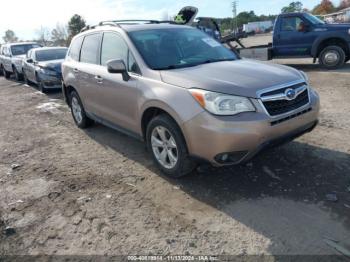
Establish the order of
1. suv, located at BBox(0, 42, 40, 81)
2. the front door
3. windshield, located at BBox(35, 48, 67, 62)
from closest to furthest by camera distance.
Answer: the front door, windshield, located at BBox(35, 48, 67, 62), suv, located at BBox(0, 42, 40, 81)

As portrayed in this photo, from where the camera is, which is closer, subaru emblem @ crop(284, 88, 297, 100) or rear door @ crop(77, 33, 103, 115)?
subaru emblem @ crop(284, 88, 297, 100)

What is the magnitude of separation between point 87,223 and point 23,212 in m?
0.87

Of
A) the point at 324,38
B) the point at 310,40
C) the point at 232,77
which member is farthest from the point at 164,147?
the point at 310,40

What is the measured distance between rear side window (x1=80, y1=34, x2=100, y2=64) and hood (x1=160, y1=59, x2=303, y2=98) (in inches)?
74.5

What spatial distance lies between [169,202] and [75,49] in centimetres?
390

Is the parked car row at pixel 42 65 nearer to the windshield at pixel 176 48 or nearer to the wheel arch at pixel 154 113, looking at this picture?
the windshield at pixel 176 48

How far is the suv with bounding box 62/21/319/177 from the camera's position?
3.41 metres

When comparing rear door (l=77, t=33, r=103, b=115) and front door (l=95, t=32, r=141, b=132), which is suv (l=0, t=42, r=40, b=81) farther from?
front door (l=95, t=32, r=141, b=132)

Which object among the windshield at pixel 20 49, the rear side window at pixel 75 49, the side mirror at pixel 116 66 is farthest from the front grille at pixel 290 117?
the windshield at pixel 20 49

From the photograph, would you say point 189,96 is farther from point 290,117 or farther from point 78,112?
point 78,112

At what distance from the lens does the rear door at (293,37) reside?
11.9m

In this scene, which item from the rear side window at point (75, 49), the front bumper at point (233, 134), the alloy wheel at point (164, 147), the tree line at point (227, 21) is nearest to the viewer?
the front bumper at point (233, 134)

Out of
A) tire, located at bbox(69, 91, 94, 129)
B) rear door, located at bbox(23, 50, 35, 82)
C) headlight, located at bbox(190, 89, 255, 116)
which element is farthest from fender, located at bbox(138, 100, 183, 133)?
rear door, located at bbox(23, 50, 35, 82)

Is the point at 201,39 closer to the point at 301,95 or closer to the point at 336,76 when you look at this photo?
the point at 301,95
